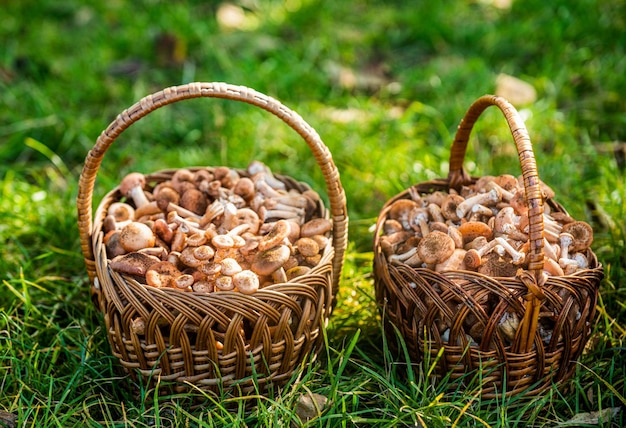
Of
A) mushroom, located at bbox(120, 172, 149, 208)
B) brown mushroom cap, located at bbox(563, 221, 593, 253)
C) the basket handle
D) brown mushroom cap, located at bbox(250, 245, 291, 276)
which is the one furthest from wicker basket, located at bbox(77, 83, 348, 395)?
brown mushroom cap, located at bbox(563, 221, 593, 253)

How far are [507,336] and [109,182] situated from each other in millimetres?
2297

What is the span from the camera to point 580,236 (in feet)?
7.64

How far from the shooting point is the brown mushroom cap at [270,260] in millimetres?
2254

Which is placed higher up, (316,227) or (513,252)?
(316,227)

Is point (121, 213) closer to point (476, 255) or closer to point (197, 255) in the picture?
point (197, 255)

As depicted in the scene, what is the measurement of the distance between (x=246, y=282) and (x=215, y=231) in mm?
352

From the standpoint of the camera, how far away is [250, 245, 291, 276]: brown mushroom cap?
2254 mm

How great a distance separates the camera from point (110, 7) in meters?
5.83

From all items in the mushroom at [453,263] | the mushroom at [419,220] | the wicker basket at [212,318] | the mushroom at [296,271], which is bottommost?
the wicker basket at [212,318]

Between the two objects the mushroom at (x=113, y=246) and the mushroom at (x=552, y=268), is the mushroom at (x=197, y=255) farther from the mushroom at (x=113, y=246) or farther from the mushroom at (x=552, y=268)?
the mushroom at (x=552, y=268)

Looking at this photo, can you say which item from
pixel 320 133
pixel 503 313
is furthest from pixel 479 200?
pixel 320 133

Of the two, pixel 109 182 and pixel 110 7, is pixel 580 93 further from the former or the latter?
pixel 110 7

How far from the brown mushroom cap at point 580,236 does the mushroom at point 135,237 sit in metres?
1.55

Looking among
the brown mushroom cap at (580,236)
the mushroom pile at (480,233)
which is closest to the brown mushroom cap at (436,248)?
the mushroom pile at (480,233)
